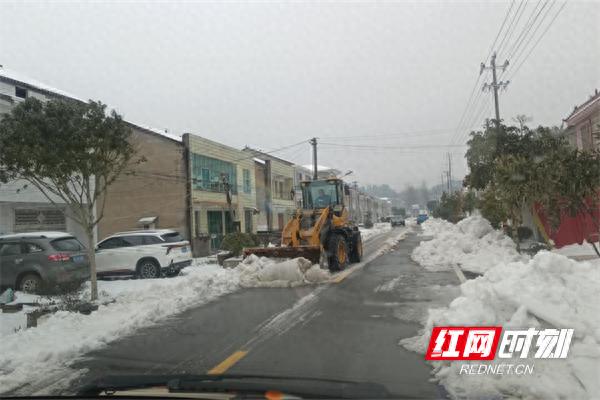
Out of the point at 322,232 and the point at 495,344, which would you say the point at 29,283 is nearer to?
the point at 322,232

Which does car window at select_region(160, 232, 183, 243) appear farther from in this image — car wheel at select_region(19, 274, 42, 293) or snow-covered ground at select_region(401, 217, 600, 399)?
snow-covered ground at select_region(401, 217, 600, 399)

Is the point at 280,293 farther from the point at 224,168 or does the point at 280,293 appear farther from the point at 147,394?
the point at 224,168

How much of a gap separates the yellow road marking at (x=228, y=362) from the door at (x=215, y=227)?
2494 cm

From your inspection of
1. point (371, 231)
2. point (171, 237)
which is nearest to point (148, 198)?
point (171, 237)

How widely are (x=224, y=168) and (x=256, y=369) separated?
29012mm

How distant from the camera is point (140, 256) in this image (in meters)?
16.3

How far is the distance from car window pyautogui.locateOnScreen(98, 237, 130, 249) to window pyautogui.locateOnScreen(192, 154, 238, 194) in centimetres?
1255

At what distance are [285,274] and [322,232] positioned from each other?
9.58ft

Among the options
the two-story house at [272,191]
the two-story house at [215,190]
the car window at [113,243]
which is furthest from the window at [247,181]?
the car window at [113,243]

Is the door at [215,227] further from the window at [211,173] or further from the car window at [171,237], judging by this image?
the car window at [171,237]

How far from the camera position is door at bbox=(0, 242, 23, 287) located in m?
13.1

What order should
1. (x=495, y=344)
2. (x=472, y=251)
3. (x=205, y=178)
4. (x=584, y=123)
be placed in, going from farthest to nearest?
(x=205, y=178) → (x=584, y=123) → (x=472, y=251) → (x=495, y=344)

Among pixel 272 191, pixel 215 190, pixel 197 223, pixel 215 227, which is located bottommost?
pixel 215 227

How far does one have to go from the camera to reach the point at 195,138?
29781 mm
